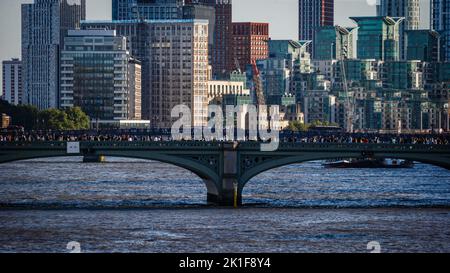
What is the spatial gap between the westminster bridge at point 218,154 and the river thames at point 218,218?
2273 mm

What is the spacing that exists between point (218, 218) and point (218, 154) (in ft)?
57.5

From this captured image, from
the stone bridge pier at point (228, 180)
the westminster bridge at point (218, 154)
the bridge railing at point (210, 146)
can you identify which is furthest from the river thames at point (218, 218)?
the bridge railing at point (210, 146)

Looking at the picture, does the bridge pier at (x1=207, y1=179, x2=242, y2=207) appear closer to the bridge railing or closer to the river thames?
the river thames

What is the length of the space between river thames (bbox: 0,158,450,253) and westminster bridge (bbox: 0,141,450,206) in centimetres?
227

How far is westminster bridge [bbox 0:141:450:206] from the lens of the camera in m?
94.4

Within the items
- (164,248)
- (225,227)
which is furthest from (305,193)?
(164,248)

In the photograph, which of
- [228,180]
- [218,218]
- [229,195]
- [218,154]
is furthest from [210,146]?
[218,218]

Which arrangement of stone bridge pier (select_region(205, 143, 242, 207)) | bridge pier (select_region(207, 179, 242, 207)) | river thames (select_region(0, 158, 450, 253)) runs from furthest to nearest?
stone bridge pier (select_region(205, 143, 242, 207))
bridge pier (select_region(207, 179, 242, 207))
river thames (select_region(0, 158, 450, 253))

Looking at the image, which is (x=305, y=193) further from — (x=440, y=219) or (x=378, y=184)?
(x=440, y=219)

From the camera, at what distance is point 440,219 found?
80.9 meters

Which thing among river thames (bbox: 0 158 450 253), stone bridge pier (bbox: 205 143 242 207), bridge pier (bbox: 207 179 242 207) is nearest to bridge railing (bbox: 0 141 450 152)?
stone bridge pier (bbox: 205 143 242 207)
